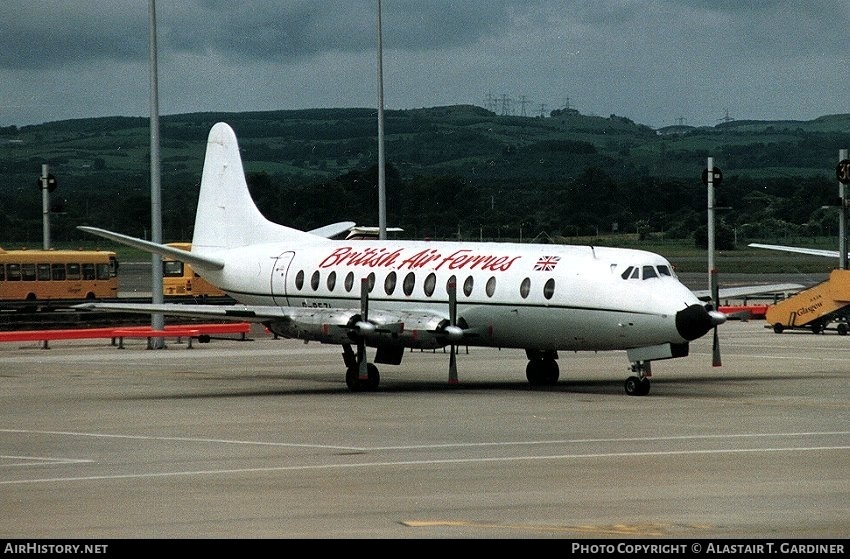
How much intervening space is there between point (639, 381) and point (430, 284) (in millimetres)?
5810

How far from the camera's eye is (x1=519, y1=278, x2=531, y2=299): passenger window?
111 ft

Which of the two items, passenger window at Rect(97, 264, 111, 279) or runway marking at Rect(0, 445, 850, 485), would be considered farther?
passenger window at Rect(97, 264, 111, 279)

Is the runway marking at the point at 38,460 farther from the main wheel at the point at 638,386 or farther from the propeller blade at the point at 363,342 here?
the main wheel at the point at 638,386

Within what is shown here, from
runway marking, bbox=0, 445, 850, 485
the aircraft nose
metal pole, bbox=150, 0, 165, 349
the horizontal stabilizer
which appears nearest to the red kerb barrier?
metal pole, bbox=150, 0, 165, 349

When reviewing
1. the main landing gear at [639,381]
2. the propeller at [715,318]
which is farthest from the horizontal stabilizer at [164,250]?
the propeller at [715,318]

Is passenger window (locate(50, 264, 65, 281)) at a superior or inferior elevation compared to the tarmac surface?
superior

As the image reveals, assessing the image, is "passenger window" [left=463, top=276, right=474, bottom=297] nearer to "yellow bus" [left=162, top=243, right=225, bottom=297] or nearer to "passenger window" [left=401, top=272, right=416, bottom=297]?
"passenger window" [left=401, top=272, right=416, bottom=297]

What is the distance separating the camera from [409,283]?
3597cm

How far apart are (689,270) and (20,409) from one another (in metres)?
81.3

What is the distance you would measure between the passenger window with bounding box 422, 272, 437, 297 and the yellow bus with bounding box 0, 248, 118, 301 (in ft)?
139

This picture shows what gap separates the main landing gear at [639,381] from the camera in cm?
3247

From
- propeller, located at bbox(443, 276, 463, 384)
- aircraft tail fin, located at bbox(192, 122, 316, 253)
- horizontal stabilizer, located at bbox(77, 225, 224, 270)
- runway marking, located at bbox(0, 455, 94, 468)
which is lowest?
runway marking, located at bbox(0, 455, 94, 468)

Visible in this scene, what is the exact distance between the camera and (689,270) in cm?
10769

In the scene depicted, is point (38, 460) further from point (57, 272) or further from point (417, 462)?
point (57, 272)
